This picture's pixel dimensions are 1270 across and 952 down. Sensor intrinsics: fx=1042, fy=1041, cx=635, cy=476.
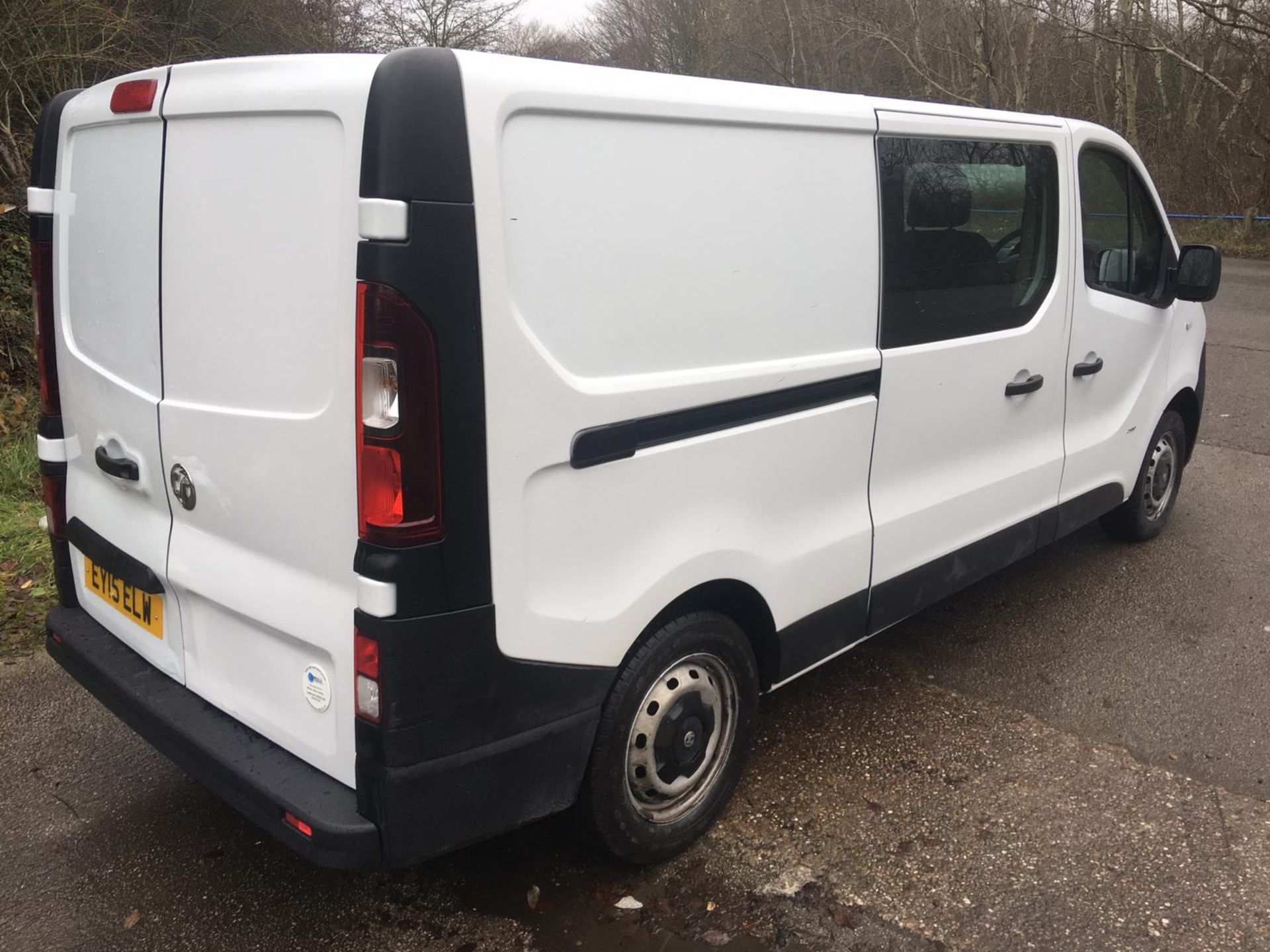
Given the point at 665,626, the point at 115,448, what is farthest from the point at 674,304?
the point at 115,448

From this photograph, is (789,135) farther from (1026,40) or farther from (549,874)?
(1026,40)

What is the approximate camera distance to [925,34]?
93.1 ft

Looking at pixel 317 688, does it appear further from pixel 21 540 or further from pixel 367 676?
pixel 21 540

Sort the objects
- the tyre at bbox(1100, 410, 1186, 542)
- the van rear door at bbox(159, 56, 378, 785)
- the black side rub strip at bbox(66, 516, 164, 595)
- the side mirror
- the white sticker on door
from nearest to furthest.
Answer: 1. the van rear door at bbox(159, 56, 378, 785)
2. the white sticker on door
3. the black side rub strip at bbox(66, 516, 164, 595)
4. the side mirror
5. the tyre at bbox(1100, 410, 1186, 542)

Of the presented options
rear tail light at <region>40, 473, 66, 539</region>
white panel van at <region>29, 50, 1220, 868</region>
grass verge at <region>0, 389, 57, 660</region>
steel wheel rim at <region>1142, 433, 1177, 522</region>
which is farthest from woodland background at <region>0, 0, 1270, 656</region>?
steel wheel rim at <region>1142, 433, 1177, 522</region>

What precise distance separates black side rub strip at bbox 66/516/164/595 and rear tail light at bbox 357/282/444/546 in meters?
0.91

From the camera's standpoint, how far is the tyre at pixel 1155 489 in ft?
16.4

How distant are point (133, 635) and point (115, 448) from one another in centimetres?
52

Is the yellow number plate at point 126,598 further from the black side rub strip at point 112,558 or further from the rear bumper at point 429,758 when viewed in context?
the rear bumper at point 429,758

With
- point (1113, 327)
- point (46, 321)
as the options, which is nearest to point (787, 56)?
point (1113, 327)

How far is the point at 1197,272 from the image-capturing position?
4.48 m

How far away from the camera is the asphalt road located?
102 inches

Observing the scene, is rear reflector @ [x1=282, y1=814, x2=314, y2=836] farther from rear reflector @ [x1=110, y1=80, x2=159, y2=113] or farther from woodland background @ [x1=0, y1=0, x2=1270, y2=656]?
woodland background @ [x1=0, y1=0, x2=1270, y2=656]

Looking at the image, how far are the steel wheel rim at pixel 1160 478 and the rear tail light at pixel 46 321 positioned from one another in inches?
179
